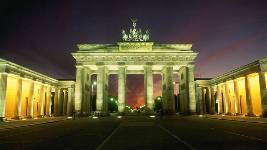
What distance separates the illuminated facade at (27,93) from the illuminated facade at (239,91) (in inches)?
1422

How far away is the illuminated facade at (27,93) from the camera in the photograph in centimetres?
3828

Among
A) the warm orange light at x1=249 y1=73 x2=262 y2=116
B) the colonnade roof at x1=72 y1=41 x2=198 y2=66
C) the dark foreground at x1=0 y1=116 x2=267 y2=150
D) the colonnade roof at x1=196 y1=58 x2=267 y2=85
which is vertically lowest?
the dark foreground at x1=0 y1=116 x2=267 y2=150

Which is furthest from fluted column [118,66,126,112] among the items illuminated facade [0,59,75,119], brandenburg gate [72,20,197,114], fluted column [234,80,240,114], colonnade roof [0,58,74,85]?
fluted column [234,80,240,114]

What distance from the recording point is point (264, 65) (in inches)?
1538

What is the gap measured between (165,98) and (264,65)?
91.5ft

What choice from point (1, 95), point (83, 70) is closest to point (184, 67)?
point (83, 70)

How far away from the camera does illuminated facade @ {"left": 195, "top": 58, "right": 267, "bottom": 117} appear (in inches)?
1569

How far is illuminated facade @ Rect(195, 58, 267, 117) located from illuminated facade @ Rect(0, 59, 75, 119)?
36.1 meters

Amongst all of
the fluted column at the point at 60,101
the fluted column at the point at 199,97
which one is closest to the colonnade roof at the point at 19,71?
the fluted column at the point at 60,101

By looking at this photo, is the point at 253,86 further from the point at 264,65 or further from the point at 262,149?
the point at 262,149

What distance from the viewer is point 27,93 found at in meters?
55.3

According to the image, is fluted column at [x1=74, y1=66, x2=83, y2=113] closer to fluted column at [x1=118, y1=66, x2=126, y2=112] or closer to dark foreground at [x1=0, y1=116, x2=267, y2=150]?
fluted column at [x1=118, y1=66, x2=126, y2=112]

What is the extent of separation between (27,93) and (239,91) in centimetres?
4604

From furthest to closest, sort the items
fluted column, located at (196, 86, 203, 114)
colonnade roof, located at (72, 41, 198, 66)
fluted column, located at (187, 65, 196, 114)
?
fluted column, located at (196, 86, 203, 114) → colonnade roof, located at (72, 41, 198, 66) → fluted column, located at (187, 65, 196, 114)
